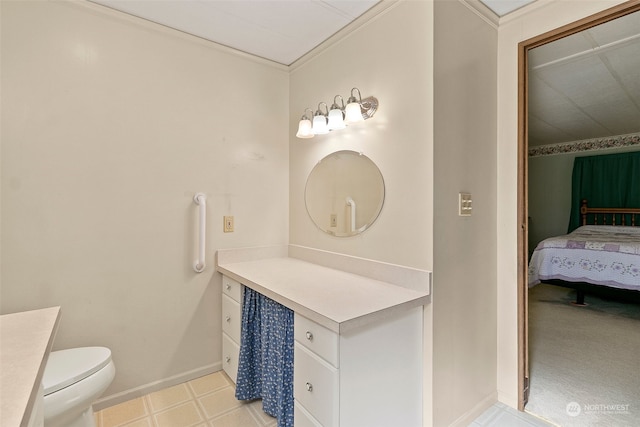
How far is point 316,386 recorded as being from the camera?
4.04ft

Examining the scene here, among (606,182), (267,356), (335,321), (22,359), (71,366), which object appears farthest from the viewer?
(606,182)

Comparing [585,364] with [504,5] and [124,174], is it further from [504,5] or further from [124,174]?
[124,174]

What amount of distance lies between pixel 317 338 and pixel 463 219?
3.27 ft

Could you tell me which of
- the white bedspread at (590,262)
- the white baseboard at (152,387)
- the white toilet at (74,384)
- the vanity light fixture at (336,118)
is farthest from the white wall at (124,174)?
the white bedspread at (590,262)

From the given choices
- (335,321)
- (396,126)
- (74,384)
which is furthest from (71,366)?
(396,126)

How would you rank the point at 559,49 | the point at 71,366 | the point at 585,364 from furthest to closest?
the point at 585,364, the point at 559,49, the point at 71,366

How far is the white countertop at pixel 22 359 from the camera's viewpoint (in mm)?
535

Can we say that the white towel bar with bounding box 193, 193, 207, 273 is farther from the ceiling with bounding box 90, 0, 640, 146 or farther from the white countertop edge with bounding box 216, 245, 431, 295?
the ceiling with bounding box 90, 0, 640, 146

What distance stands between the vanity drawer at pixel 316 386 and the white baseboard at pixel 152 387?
1022 mm

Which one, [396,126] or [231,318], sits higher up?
[396,126]

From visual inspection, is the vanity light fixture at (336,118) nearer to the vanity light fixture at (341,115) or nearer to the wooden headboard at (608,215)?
the vanity light fixture at (341,115)

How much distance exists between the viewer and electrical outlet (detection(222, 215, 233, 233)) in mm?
2160

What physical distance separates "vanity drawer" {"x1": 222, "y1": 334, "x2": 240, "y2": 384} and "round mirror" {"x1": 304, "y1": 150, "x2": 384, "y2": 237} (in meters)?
0.98

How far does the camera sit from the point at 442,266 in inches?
58.8
